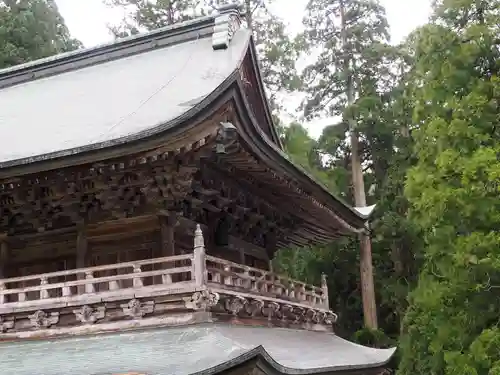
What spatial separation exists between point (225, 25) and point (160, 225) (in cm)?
516

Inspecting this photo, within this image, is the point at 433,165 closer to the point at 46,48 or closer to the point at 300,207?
the point at 300,207

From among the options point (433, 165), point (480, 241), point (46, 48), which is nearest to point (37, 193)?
point (480, 241)

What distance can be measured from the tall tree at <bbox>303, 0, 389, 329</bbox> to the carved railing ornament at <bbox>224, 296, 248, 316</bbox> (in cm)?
1791

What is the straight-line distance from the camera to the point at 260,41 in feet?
97.9

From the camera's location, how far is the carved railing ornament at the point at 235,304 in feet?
29.6

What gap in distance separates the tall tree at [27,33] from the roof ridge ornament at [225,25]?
19302 mm

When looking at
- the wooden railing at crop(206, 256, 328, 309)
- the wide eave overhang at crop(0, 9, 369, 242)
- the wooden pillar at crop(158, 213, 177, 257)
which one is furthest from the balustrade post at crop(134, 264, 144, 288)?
the wide eave overhang at crop(0, 9, 369, 242)

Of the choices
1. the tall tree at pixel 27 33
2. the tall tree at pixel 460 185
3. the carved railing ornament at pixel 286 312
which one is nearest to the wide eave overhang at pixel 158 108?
the carved railing ornament at pixel 286 312

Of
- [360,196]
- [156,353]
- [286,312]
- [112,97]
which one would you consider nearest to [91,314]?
[156,353]

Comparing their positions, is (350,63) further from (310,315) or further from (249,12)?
(310,315)

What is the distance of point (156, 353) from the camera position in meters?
7.79

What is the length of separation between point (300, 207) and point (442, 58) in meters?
7.40

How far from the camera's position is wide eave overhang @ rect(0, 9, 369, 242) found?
28.0ft

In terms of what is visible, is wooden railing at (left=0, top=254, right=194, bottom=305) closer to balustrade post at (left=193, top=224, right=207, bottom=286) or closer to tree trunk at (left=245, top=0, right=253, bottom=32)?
balustrade post at (left=193, top=224, right=207, bottom=286)
